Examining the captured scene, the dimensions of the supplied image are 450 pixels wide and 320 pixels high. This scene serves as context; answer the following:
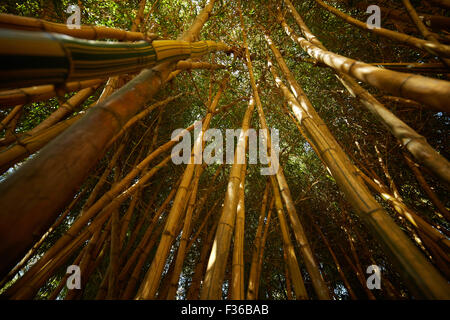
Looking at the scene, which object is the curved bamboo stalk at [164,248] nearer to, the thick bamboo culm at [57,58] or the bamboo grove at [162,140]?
the bamboo grove at [162,140]

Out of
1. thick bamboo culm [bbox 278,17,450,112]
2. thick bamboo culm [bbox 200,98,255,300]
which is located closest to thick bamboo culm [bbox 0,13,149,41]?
thick bamboo culm [bbox 200,98,255,300]

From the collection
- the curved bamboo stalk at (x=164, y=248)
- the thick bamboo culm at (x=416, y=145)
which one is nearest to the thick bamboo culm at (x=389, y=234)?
the thick bamboo culm at (x=416, y=145)

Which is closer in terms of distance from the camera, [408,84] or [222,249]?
[408,84]

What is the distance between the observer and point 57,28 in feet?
3.66

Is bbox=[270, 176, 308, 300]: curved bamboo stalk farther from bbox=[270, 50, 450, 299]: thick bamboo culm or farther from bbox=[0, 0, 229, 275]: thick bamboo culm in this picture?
bbox=[0, 0, 229, 275]: thick bamboo culm

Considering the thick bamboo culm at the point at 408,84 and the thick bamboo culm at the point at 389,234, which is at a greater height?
the thick bamboo culm at the point at 408,84

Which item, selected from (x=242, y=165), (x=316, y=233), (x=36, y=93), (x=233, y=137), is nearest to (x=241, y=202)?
(x=242, y=165)

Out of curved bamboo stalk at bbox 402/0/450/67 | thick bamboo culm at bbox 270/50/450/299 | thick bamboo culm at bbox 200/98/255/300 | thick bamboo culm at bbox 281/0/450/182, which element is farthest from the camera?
curved bamboo stalk at bbox 402/0/450/67

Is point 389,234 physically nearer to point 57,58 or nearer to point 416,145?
point 416,145

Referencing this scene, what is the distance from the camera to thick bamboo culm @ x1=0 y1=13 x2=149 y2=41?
93 centimetres

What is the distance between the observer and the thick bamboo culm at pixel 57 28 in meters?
0.93

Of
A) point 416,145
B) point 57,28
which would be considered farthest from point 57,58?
point 416,145

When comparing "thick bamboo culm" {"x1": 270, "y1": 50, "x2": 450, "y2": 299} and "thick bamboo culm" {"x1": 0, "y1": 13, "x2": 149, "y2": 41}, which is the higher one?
"thick bamboo culm" {"x1": 0, "y1": 13, "x2": 149, "y2": 41}
